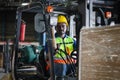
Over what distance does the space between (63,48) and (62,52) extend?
0.50ft

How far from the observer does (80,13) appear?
317 centimetres

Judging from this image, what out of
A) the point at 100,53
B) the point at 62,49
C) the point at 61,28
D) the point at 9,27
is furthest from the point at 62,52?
the point at 9,27

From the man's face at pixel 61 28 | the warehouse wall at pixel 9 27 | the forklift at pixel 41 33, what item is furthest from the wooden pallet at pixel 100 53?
the warehouse wall at pixel 9 27

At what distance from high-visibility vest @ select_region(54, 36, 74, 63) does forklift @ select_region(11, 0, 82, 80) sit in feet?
0.53

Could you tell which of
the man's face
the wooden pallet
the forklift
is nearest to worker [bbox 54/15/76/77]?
the man's face

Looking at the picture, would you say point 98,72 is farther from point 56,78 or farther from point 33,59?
point 33,59

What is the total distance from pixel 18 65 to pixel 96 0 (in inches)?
89.6

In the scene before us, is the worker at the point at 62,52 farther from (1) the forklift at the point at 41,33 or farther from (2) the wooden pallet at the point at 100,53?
(2) the wooden pallet at the point at 100,53

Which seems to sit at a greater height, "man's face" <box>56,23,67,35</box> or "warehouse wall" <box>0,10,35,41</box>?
"man's face" <box>56,23,67,35</box>

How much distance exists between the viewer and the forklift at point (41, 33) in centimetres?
387

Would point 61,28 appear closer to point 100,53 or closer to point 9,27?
point 100,53

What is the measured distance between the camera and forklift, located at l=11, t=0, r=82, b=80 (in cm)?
387

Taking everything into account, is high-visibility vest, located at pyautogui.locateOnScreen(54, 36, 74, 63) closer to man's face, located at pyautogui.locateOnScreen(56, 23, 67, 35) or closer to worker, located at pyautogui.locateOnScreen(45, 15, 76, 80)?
worker, located at pyautogui.locateOnScreen(45, 15, 76, 80)

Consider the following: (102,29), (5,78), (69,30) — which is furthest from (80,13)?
(5,78)
